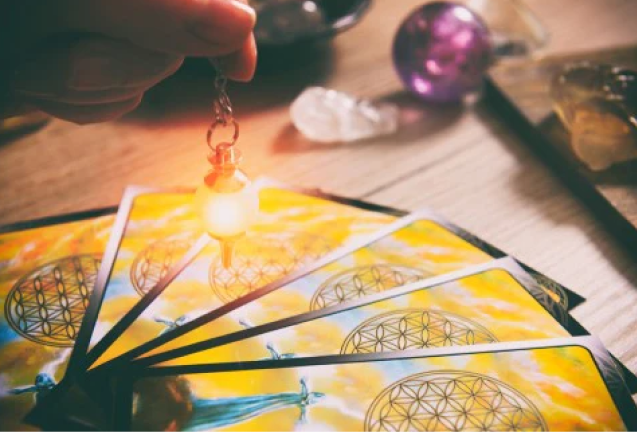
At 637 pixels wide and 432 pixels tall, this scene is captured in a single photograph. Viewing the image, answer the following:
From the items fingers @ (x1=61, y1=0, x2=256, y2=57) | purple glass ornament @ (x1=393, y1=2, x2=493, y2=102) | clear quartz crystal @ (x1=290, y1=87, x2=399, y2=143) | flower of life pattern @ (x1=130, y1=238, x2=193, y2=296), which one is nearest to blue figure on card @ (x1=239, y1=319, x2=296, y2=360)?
flower of life pattern @ (x1=130, y1=238, x2=193, y2=296)

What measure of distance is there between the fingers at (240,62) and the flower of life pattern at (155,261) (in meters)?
0.20

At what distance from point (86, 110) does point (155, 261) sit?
0.15 meters

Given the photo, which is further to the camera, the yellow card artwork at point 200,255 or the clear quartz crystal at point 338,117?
the clear quartz crystal at point 338,117

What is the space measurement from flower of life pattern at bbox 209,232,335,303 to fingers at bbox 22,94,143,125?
16cm

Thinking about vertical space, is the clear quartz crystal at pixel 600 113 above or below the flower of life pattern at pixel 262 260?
above

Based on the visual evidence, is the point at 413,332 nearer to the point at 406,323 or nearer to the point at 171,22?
the point at 406,323

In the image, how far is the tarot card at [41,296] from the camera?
1.58ft

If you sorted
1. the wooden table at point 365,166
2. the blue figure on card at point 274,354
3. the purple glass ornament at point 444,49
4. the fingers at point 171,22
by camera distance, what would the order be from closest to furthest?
the fingers at point 171,22 < the blue figure on card at point 274,354 < the wooden table at point 365,166 < the purple glass ornament at point 444,49

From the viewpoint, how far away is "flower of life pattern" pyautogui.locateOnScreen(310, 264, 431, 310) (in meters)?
0.57

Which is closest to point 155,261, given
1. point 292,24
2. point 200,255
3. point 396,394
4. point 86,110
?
point 200,255

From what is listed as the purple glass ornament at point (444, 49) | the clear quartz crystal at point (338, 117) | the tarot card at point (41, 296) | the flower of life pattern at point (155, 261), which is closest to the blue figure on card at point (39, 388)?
the tarot card at point (41, 296)

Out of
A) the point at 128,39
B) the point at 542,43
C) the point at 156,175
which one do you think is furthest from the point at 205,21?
the point at 542,43

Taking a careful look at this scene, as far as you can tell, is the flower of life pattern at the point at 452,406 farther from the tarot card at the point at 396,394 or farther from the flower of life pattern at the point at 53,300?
the flower of life pattern at the point at 53,300

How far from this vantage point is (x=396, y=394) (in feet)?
1.55
